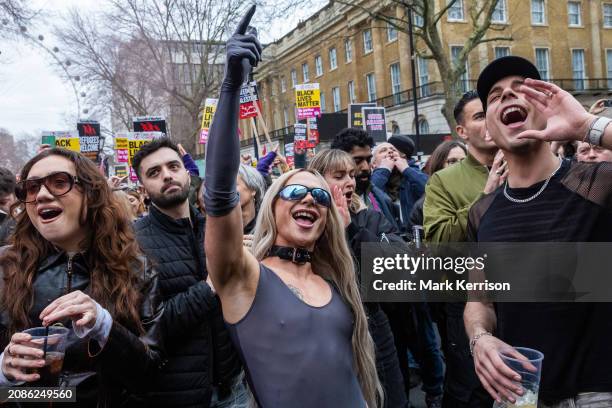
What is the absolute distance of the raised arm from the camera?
1.57 meters

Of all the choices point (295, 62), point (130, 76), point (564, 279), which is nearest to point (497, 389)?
point (564, 279)

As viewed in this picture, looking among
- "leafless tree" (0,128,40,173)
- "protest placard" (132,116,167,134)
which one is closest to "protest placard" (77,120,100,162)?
"protest placard" (132,116,167,134)

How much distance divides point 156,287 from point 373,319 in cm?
147

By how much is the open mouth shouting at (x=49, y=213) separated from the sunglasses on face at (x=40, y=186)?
64 millimetres

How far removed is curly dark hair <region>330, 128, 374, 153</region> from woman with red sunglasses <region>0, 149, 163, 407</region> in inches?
96.5

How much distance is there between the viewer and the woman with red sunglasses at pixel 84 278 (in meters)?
2.01

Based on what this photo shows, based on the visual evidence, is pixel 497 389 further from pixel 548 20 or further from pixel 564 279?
pixel 548 20

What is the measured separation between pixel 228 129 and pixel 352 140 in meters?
3.01

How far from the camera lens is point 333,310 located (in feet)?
7.16

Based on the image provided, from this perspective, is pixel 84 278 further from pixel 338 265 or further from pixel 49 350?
pixel 338 265

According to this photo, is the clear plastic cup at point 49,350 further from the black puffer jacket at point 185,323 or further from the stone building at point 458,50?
the stone building at point 458,50

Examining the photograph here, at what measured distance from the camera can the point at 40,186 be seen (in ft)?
7.49

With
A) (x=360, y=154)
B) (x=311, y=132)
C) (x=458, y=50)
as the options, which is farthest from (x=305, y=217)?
(x=458, y=50)

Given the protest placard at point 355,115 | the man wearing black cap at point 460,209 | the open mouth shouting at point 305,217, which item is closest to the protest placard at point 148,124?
the protest placard at point 355,115
